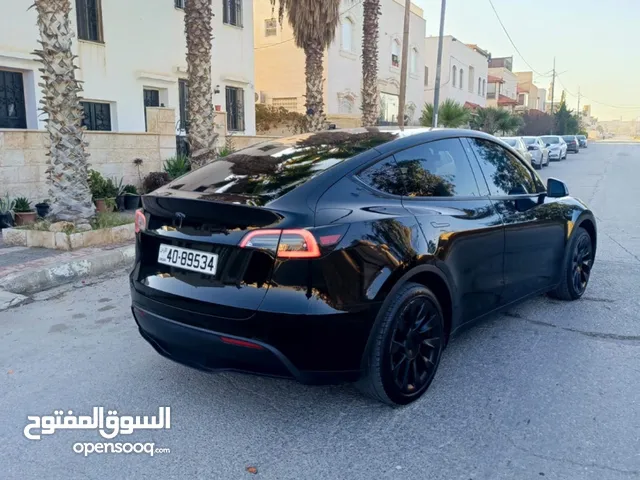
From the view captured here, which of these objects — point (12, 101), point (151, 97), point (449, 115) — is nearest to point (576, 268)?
point (12, 101)

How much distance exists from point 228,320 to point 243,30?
676 inches

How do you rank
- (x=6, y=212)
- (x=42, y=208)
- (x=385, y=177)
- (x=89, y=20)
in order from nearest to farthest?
(x=385, y=177)
(x=6, y=212)
(x=42, y=208)
(x=89, y=20)

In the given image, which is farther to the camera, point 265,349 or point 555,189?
point 555,189

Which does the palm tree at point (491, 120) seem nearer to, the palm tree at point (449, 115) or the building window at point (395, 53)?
the building window at point (395, 53)

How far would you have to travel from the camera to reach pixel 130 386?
145 inches

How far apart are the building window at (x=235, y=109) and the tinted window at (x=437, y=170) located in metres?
15.1

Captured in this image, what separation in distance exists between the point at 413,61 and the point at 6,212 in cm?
3074

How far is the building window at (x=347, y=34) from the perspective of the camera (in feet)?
87.0

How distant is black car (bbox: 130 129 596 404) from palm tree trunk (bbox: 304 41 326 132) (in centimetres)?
1189

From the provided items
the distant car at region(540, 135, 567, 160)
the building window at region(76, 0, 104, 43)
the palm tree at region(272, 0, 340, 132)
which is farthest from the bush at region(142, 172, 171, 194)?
the distant car at region(540, 135, 567, 160)

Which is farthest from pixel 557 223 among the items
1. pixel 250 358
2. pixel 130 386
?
pixel 130 386

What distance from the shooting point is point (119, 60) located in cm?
1420
